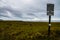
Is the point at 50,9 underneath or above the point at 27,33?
above

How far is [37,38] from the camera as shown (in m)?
22.1

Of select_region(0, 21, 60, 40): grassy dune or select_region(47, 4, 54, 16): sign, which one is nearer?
select_region(47, 4, 54, 16): sign

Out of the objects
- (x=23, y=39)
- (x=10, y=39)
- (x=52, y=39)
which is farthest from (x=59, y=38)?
(x=10, y=39)

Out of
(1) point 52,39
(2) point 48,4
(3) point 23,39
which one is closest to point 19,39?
(3) point 23,39

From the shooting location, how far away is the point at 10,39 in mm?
21859

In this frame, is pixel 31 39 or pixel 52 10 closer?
pixel 52 10

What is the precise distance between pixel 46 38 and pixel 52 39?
646 mm

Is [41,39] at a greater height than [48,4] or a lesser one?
lesser

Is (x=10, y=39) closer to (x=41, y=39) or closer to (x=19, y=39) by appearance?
(x=19, y=39)

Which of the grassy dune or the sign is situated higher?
the sign

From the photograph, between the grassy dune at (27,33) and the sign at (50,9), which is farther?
the grassy dune at (27,33)

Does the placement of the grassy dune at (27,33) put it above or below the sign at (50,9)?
below

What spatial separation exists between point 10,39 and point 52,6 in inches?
231

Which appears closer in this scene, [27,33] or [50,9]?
[50,9]
